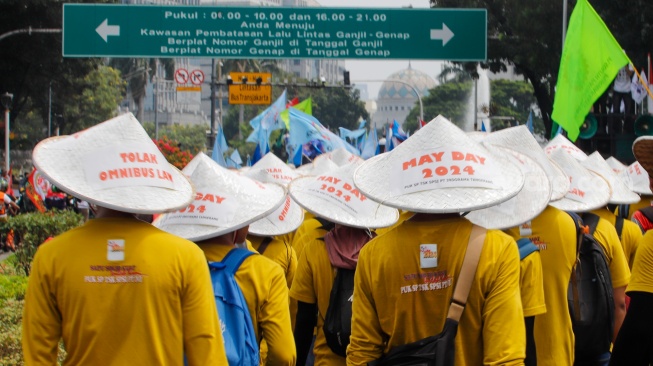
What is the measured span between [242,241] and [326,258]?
28.1 inches

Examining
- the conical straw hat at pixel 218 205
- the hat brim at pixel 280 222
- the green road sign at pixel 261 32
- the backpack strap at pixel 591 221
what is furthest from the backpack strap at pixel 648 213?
the green road sign at pixel 261 32

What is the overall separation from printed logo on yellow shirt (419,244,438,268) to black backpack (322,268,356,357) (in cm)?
115

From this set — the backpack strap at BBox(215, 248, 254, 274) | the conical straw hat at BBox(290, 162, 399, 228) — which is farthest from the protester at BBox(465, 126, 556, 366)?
the backpack strap at BBox(215, 248, 254, 274)

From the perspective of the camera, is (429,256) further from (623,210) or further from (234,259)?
(623,210)

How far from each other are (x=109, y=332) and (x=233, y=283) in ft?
2.24

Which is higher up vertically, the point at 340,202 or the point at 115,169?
the point at 115,169

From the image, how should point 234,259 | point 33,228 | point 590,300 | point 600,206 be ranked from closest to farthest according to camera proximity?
point 234,259
point 590,300
point 600,206
point 33,228

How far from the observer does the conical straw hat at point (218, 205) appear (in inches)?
181

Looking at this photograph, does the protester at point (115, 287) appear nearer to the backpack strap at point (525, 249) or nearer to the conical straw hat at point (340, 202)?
the backpack strap at point (525, 249)

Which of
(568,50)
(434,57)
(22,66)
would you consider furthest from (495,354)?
(22,66)

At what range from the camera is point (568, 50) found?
10.9 m

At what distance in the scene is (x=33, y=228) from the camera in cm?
1541

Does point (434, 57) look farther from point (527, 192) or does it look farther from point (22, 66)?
point (527, 192)

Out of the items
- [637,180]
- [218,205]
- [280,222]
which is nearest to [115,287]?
[218,205]
